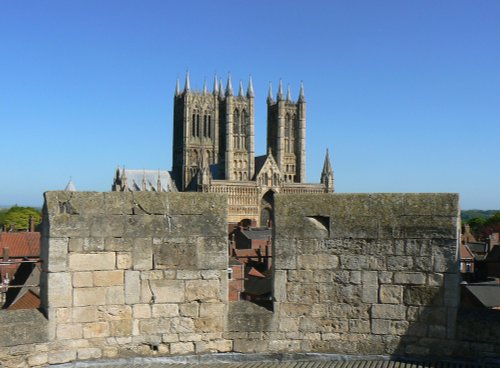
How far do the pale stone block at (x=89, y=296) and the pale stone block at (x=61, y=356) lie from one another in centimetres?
54

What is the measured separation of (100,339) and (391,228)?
3.51m

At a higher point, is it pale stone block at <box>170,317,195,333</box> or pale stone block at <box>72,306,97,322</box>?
pale stone block at <box>72,306,97,322</box>

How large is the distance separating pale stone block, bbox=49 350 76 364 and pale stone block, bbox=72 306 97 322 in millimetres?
367

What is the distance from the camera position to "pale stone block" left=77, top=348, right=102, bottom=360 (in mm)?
6281

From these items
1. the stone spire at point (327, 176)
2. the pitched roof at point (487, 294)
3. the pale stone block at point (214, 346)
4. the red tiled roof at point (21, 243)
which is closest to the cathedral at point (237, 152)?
the stone spire at point (327, 176)

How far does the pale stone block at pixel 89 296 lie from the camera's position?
6273 millimetres

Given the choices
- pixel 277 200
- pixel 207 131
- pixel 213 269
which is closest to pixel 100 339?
pixel 213 269

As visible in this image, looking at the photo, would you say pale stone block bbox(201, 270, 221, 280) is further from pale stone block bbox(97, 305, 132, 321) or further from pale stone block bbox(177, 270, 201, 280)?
pale stone block bbox(97, 305, 132, 321)

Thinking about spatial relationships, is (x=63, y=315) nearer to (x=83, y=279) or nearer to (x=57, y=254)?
(x=83, y=279)

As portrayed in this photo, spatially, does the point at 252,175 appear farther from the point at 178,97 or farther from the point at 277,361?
the point at 277,361

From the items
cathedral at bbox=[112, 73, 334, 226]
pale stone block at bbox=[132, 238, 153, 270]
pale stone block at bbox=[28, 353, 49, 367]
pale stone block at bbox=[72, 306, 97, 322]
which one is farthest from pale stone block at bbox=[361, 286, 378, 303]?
cathedral at bbox=[112, 73, 334, 226]

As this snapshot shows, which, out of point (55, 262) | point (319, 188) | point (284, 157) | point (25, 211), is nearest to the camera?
point (55, 262)

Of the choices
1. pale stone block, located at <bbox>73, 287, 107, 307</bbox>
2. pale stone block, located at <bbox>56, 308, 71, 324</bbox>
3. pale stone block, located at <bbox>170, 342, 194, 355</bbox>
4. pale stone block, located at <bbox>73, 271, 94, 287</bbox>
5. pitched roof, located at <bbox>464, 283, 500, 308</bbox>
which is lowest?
pitched roof, located at <bbox>464, 283, 500, 308</bbox>

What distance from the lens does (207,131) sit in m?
105
